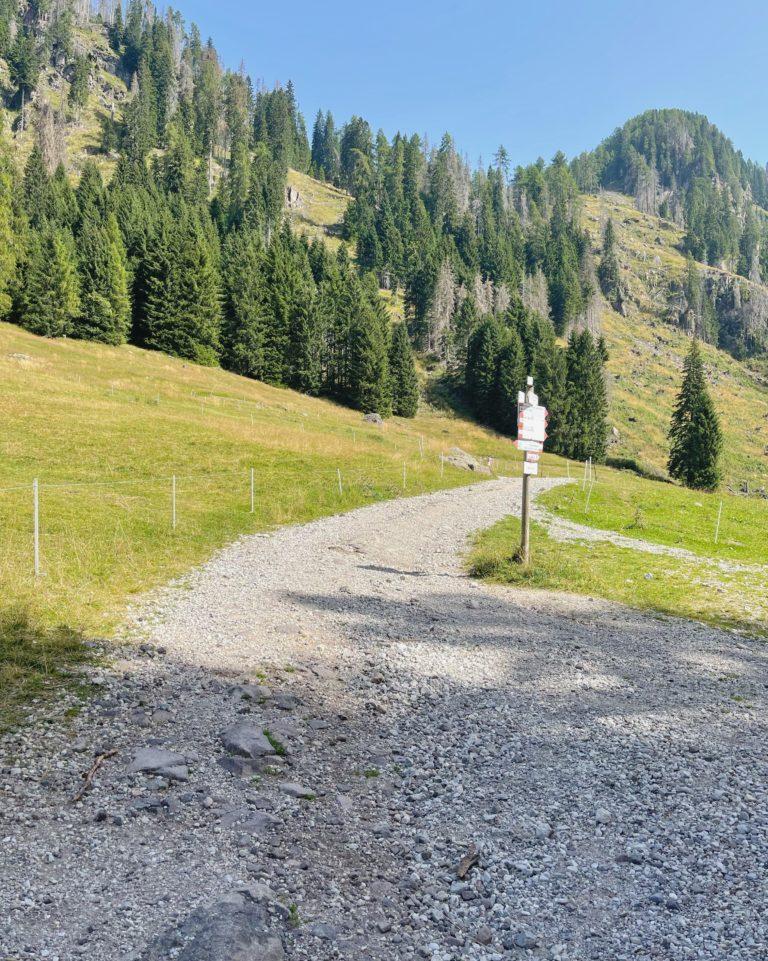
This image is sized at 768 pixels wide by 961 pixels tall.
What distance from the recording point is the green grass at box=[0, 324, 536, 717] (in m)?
11.9

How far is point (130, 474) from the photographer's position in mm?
28297

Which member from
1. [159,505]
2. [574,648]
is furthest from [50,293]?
[574,648]

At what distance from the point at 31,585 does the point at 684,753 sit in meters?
11.8

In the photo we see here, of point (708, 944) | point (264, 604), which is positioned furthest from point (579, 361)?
point (708, 944)

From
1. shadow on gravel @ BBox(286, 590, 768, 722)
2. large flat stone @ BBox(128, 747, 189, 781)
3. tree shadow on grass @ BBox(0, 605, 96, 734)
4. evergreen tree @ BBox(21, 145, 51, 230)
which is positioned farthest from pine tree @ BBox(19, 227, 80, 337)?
large flat stone @ BBox(128, 747, 189, 781)

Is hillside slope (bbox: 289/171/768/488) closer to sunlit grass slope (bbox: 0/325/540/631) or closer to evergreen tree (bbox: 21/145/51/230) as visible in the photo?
sunlit grass slope (bbox: 0/325/540/631)

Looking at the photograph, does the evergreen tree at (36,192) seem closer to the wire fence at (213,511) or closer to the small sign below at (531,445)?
the wire fence at (213,511)

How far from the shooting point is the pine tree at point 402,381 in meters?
92.0

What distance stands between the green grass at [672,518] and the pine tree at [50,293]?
6398 centimetres

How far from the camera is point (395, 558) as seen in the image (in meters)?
19.2

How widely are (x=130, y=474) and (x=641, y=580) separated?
23.0 m

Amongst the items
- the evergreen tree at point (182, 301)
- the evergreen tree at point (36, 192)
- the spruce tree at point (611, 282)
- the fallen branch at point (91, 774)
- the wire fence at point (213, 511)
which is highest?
the spruce tree at point (611, 282)

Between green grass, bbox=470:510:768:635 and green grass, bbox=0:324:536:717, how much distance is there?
9.14 meters

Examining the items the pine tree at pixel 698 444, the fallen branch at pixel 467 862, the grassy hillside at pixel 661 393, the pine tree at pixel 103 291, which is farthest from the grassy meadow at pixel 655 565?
the grassy hillside at pixel 661 393
